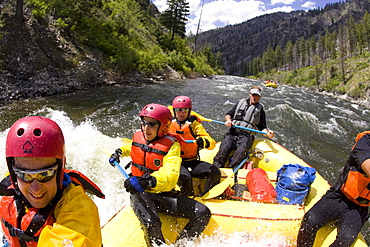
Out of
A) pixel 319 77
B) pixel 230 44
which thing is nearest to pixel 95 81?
pixel 319 77

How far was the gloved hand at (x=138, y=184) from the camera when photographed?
2.16 metres

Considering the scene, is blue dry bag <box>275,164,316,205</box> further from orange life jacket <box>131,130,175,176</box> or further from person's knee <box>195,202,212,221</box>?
orange life jacket <box>131,130,175,176</box>

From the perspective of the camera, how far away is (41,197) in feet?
4.64

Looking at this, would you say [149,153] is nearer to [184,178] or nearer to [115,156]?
[115,156]

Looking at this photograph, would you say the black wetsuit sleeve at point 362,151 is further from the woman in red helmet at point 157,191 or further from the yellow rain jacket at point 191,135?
the yellow rain jacket at point 191,135

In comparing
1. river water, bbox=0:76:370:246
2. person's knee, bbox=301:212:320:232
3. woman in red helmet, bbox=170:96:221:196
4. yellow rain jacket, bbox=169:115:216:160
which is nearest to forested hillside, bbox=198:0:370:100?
river water, bbox=0:76:370:246

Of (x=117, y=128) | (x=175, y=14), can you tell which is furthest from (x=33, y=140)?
(x=175, y=14)

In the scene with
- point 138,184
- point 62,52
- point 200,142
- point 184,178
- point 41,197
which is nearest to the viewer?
point 41,197

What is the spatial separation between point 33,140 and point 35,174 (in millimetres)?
188

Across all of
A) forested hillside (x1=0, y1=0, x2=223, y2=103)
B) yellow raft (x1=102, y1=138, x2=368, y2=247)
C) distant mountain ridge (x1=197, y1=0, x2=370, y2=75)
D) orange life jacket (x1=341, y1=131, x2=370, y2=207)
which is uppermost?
distant mountain ridge (x1=197, y1=0, x2=370, y2=75)

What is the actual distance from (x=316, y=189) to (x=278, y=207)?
3.42 feet

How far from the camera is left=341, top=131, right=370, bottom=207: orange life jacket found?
2477mm

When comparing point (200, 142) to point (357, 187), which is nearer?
point (357, 187)

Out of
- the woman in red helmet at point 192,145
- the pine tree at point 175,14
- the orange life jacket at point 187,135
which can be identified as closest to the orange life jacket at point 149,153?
the woman in red helmet at point 192,145
